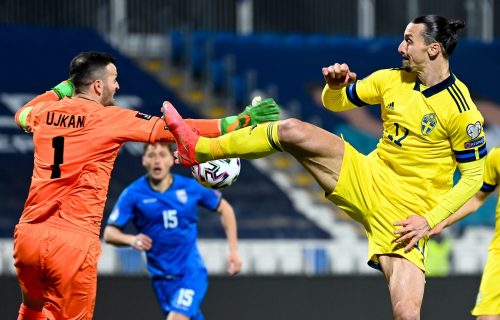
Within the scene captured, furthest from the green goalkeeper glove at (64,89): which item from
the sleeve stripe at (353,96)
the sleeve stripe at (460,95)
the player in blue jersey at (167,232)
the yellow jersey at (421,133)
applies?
the sleeve stripe at (460,95)

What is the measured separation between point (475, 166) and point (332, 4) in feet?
38.9

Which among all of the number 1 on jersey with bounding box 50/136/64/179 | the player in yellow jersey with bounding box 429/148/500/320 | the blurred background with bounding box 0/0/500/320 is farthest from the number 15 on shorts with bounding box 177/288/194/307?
the blurred background with bounding box 0/0/500/320

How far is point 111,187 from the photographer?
45.8 feet

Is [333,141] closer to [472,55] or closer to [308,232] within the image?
[308,232]

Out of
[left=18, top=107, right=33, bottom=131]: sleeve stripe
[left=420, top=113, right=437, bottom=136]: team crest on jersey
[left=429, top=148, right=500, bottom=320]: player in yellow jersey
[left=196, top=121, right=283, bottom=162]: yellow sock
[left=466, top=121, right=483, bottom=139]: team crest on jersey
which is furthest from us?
[left=429, top=148, right=500, bottom=320]: player in yellow jersey

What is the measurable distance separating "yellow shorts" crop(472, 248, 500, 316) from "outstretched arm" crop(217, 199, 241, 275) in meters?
1.87

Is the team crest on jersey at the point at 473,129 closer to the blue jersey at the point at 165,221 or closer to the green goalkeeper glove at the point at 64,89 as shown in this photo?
the green goalkeeper glove at the point at 64,89

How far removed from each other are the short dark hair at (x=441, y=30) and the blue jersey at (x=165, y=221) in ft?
9.49

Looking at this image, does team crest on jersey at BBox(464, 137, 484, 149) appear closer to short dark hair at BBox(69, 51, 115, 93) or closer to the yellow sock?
the yellow sock

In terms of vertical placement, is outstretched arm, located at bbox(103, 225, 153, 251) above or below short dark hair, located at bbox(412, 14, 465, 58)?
below

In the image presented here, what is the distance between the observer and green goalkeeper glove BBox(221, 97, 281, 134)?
19.7ft

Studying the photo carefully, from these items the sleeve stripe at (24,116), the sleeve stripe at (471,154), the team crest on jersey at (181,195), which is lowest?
the team crest on jersey at (181,195)

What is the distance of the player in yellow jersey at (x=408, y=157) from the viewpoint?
235 inches

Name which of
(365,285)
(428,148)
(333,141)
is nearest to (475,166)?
(428,148)
